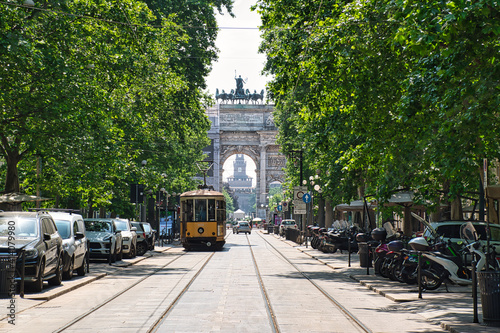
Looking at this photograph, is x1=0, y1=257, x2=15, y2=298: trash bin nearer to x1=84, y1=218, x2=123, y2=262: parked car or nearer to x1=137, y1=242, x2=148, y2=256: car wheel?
x1=84, y1=218, x2=123, y2=262: parked car

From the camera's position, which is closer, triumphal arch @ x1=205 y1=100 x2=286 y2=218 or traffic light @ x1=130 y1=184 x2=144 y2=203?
traffic light @ x1=130 y1=184 x2=144 y2=203

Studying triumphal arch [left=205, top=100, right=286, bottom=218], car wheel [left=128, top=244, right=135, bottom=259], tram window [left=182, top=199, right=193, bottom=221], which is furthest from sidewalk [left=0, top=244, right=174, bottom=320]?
triumphal arch [left=205, top=100, right=286, bottom=218]

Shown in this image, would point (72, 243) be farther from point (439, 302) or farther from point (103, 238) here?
point (439, 302)

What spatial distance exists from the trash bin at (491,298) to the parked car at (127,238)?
21881 millimetres

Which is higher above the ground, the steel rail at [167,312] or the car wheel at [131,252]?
the car wheel at [131,252]

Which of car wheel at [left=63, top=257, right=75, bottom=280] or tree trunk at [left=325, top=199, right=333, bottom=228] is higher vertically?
tree trunk at [left=325, top=199, right=333, bottom=228]

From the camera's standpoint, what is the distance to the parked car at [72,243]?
19.6 meters

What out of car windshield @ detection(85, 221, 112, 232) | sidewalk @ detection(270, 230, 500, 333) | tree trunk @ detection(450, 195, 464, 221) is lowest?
sidewalk @ detection(270, 230, 500, 333)

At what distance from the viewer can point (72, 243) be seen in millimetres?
19953

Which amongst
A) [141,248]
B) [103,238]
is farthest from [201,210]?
[103,238]

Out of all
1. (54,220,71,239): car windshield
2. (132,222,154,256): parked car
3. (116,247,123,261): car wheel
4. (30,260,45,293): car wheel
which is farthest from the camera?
(132,222,154,256): parked car

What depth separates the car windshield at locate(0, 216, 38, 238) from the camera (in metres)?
16.3

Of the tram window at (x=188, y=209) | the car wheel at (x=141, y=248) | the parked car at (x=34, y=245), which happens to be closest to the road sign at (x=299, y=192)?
the tram window at (x=188, y=209)

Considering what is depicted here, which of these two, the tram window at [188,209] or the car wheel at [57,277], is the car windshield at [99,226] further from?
the car wheel at [57,277]
